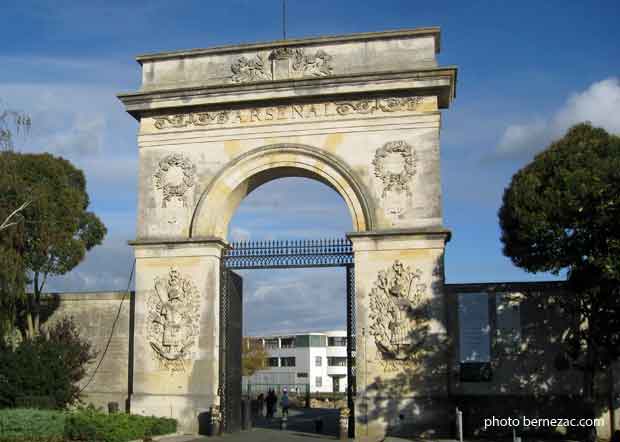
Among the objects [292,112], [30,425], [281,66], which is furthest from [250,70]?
[30,425]

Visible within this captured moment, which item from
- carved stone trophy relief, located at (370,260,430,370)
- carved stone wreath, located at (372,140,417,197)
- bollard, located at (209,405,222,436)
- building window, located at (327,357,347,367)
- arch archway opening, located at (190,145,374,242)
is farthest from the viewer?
building window, located at (327,357,347,367)

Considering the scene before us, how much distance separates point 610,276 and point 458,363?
16.7 feet

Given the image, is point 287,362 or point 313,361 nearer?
point 313,361

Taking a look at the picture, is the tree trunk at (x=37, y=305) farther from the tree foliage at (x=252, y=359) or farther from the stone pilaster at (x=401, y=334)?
the tree foliage at (x=252, y=359)

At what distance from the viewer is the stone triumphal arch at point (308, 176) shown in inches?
693

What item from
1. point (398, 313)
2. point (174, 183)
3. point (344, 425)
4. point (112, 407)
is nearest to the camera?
point (344, 425)

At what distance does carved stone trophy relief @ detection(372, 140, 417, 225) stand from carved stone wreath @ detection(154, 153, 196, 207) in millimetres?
4798

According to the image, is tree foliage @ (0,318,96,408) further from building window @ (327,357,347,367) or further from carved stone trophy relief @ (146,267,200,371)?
building window @ (327,357,347,367)

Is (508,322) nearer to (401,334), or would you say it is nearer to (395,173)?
(401,334)

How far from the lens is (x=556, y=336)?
17625 mm

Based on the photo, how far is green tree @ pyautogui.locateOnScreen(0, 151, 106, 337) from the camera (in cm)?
1834

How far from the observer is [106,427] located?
629 inches

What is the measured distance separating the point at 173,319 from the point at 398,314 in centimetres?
565

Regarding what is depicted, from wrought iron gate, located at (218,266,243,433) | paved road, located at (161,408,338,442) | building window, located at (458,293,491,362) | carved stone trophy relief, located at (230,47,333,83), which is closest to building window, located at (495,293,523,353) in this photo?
building window, located at (458,293,491,362)
